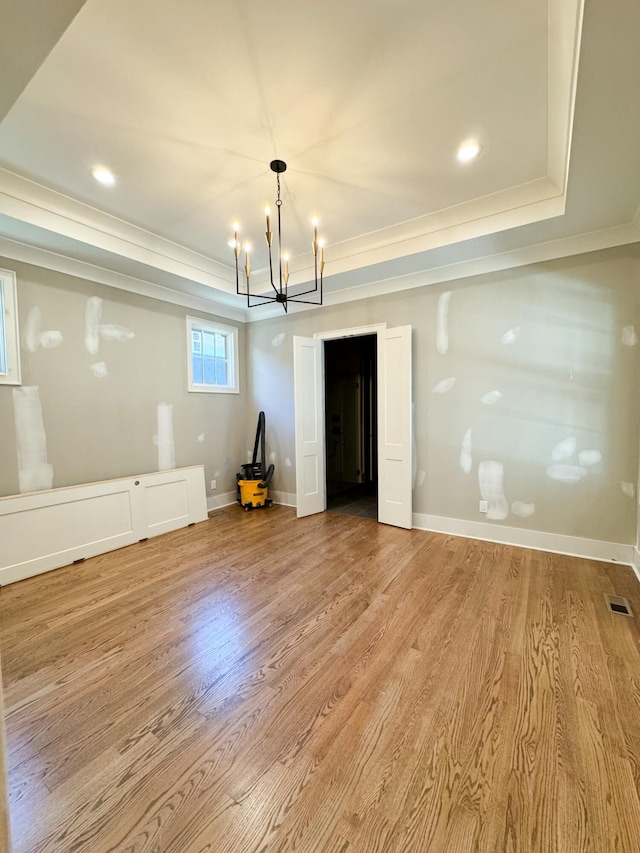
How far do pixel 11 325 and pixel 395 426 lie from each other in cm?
377

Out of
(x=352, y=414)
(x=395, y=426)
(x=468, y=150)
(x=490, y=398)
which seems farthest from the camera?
(x=352, y=414)

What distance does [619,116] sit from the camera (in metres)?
1.64

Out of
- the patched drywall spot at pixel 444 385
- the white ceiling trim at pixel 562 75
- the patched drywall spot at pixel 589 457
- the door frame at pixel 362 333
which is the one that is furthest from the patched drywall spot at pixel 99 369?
the patched drywall spot at pixel 589 457

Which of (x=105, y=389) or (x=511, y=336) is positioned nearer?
(x=511, y=336)

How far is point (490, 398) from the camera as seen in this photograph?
3.37 m

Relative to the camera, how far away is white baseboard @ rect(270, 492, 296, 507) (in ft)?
15.9

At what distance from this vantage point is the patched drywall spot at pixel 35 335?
3.00 m

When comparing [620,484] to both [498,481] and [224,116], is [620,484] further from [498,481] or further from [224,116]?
[224,116]

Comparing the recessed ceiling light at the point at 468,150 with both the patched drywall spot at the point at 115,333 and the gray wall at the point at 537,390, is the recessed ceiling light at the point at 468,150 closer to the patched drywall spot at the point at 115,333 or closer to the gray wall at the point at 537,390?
the gray wall at the point at 537,390

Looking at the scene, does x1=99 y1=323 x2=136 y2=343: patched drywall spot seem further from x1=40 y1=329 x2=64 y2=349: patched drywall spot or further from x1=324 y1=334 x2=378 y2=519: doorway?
x1=324 y1=334 x2=378 y2=519: doorway

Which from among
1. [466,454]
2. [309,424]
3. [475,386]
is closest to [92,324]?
[309,424]

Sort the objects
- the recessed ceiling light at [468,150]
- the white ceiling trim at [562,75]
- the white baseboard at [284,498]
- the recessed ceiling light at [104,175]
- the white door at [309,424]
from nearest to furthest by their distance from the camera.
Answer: the white ceiling trim at [562,75], the recessed ceiling light at [468,150], the recessed ceiling light at [104,175], the white door at [309,424], the white baseboard at [284,498]

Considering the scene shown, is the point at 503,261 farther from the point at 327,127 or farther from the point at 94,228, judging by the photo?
the point at 94,228

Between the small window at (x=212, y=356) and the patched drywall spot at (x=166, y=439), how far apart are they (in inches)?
18.6
